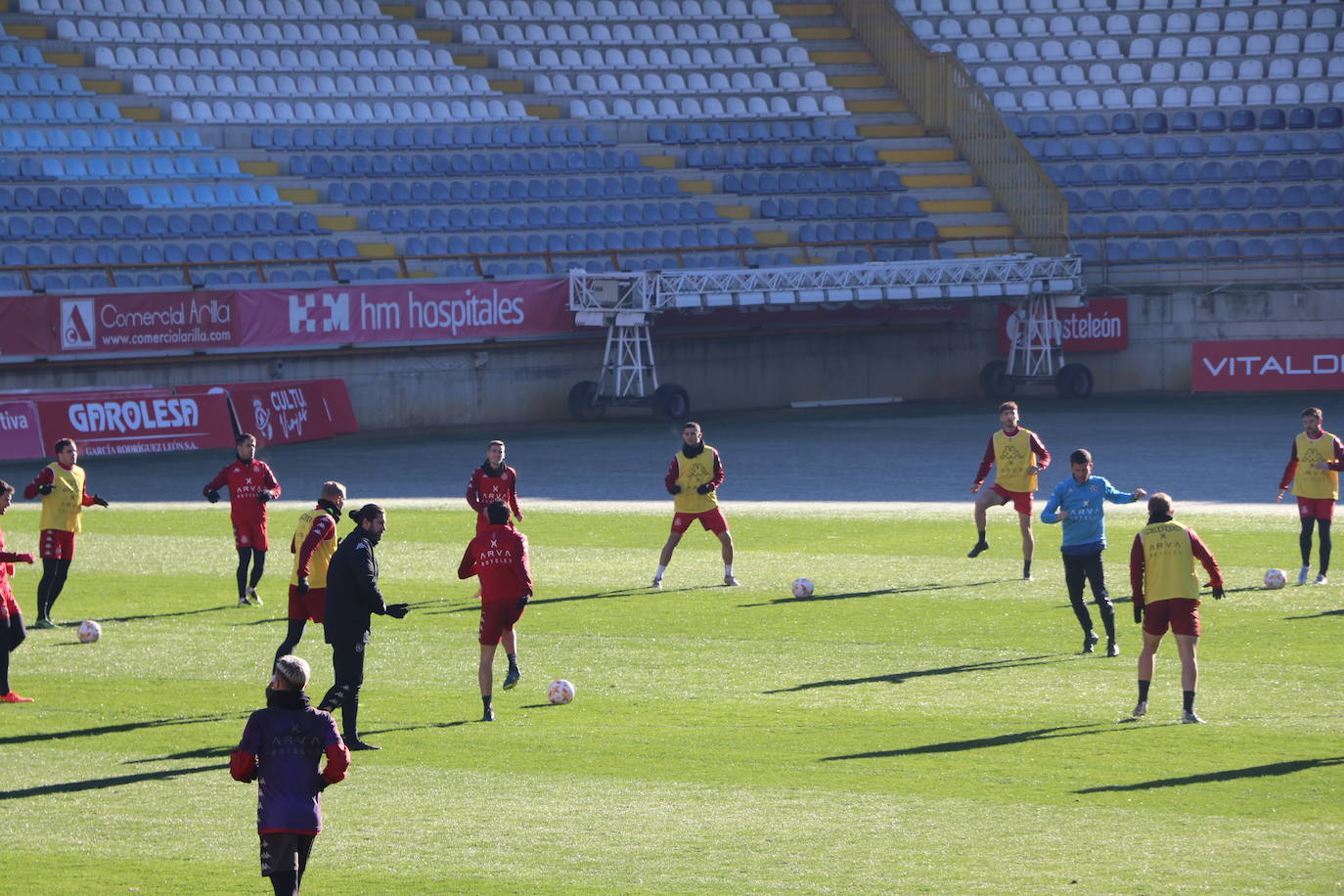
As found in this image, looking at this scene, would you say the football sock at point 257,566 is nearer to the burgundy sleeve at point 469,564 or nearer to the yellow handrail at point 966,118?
the burgundy sleeve at point 469,564

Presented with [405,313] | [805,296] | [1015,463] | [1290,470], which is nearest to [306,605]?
[1015,463]

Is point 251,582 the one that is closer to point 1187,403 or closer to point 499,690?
point 499,690

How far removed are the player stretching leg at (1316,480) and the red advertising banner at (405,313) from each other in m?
21.2

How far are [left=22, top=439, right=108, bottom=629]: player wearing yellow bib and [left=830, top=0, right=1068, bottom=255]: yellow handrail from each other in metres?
28.9

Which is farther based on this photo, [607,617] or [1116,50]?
[1116,50]

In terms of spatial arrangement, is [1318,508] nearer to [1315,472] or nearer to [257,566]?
[1315,472]

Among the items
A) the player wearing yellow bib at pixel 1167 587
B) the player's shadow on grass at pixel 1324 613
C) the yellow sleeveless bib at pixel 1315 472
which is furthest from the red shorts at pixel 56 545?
the yellow sleeveless bib at pixel 1315 472

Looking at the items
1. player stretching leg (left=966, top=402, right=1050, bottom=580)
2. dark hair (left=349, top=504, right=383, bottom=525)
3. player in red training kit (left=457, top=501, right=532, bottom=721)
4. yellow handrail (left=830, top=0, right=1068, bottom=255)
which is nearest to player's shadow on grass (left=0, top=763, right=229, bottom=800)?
dark hair (left=349, top=504, right=383, bottom=525)

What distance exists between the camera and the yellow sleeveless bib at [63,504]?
1991 centimetres

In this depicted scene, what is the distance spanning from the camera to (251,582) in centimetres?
2120

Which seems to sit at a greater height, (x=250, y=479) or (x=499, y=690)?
(x=250, y=479)

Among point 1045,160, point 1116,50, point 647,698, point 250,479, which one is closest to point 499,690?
point 647,698

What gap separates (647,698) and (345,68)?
32475 millimetres

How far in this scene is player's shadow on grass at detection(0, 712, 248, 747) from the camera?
1441cm
